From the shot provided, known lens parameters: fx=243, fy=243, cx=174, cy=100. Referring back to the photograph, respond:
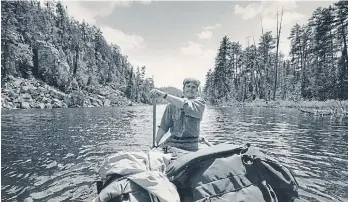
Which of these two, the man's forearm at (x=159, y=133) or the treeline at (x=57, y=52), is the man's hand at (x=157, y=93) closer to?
the man's forearm at (x=159, y=133)

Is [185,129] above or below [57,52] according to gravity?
below

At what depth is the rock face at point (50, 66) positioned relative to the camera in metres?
60.7

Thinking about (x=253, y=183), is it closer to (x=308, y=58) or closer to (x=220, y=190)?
(x=220, y=190)

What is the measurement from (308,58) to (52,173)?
52431 millimetres

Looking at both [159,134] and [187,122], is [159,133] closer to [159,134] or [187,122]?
[159,134]

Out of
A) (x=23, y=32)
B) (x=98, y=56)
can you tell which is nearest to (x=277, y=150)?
(x=23, y=32)

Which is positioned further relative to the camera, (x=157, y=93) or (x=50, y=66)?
(x=50, y=66)

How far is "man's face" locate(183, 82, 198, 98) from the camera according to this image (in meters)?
4.59

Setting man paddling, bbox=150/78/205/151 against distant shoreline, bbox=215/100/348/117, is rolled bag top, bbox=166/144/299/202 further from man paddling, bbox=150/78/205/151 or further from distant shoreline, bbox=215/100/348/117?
distant shoreline, bbox=215/100/348/117

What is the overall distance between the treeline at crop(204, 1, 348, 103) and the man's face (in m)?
30.1

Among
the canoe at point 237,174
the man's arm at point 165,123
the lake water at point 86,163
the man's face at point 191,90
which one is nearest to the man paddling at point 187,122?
the man's face at point 191,90

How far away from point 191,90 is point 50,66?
215ft

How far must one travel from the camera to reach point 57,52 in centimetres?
6781

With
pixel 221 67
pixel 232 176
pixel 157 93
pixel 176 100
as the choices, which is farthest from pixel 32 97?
pixel 232 176
